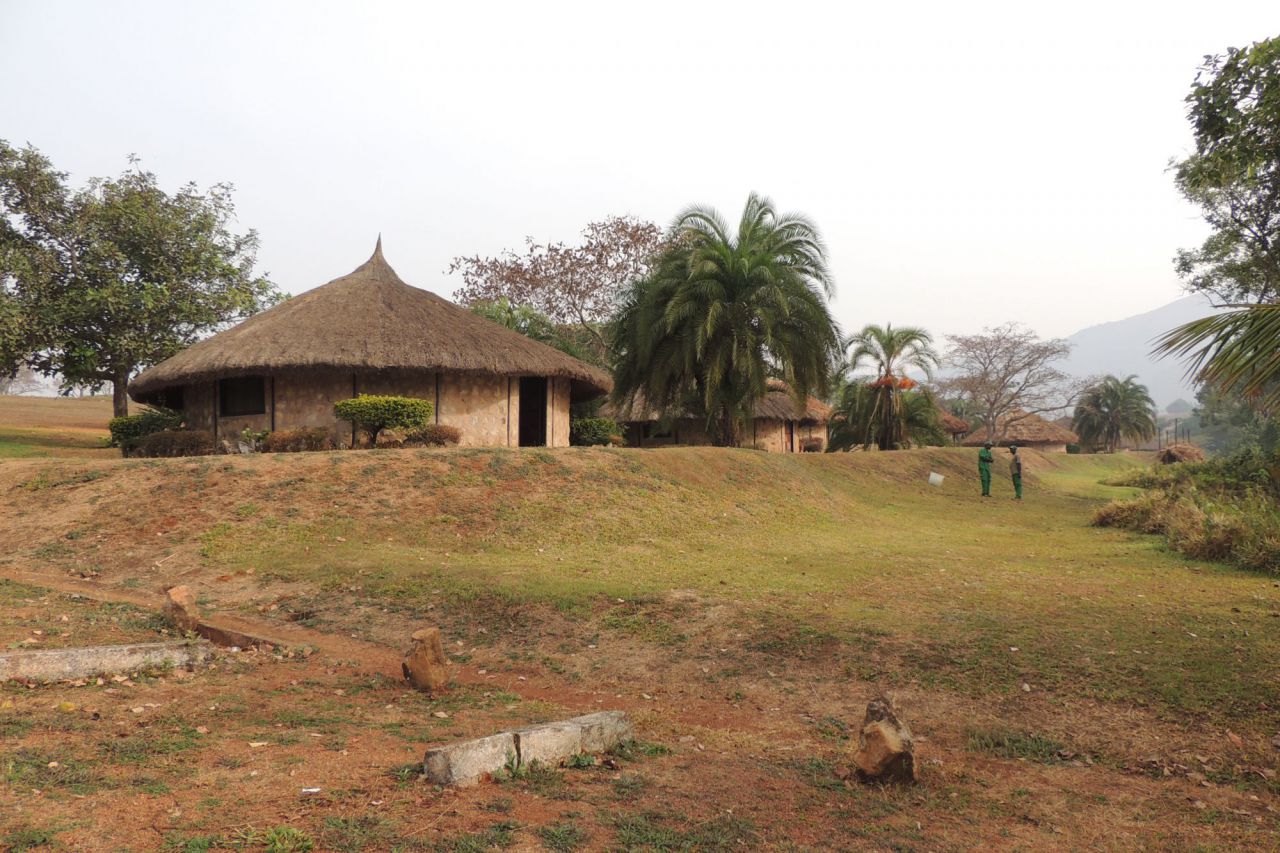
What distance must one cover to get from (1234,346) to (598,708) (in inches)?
211

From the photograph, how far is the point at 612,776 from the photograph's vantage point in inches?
192

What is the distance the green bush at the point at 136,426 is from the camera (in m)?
22.5

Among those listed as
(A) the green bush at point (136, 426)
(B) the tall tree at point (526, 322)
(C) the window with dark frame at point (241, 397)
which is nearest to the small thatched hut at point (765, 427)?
(B) the tall tree at point (526, 322)

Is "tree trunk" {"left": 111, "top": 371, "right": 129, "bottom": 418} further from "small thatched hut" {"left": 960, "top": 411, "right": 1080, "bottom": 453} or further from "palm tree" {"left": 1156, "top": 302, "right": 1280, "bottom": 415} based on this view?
"small thatched hut" {"left": 960, "top": 411, "right": 1080, "bottom": 453}

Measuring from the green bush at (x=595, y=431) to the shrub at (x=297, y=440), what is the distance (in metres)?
8.89

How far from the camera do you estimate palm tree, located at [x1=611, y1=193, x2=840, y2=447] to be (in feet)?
74.0

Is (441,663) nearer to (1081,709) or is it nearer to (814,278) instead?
(1081,709)

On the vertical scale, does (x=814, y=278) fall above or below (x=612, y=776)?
above

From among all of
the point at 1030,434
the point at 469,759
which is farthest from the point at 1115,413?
the point at 469,759

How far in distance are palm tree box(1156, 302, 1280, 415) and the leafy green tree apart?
28.2 meters

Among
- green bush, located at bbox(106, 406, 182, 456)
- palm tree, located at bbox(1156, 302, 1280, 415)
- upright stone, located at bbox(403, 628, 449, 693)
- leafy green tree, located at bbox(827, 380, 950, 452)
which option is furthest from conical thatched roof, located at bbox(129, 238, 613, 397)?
palm tree, located at bbox(1156, 302, 1280, 415)

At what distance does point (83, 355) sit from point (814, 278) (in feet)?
78.4

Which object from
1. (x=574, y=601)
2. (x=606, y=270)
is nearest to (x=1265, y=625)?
(x=574, y=601)

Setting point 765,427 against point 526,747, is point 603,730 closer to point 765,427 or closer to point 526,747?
point 526,747
